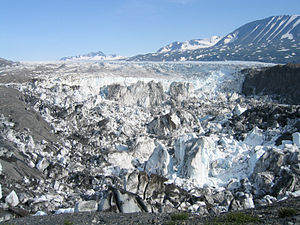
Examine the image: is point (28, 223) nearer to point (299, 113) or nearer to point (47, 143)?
point (47, 143)

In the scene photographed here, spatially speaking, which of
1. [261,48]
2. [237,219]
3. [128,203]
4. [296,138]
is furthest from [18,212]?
[261,48]

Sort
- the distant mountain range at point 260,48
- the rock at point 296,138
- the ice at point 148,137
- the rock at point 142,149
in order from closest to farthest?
1. the ice at point 148,137
2. the rock at point 296,138
3. the rock at point 142,149
4. the distant mountain range at point 260,48

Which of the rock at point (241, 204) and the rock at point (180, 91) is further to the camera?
the rock at point (180, 91)

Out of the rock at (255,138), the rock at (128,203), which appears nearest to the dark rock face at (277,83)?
the rock at (255,138)

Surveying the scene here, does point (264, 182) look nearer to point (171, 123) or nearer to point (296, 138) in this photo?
point (296, 138)

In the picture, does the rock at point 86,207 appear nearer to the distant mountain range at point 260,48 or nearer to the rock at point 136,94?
the rock at point 136,94

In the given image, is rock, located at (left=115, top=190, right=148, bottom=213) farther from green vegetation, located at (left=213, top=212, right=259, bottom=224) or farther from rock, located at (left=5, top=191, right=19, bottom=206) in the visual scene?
rock, located at (left=5, top=191, right=19, bottom=206)
